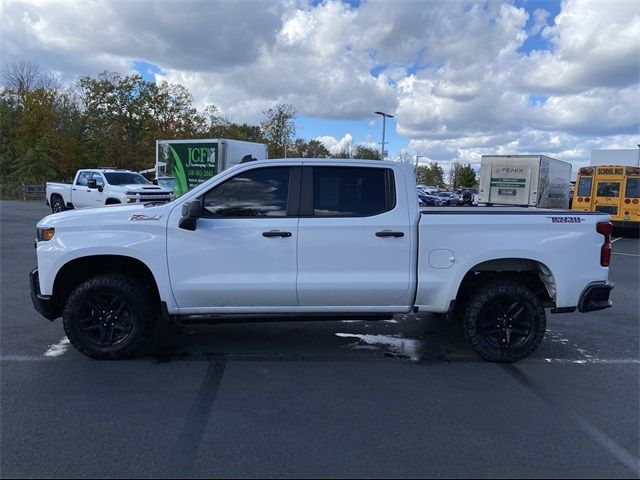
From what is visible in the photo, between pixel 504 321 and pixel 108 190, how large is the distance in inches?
642

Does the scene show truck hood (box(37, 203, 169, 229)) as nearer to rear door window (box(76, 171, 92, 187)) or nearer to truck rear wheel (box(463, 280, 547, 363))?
truck rear wheel (box(463, 280, 547, 363))

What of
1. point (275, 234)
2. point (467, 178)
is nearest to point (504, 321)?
point (275, 234)

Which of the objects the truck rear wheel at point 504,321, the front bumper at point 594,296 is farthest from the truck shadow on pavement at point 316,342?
the front bumper at point 594,296

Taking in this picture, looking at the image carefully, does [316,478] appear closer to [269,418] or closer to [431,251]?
[269,418]

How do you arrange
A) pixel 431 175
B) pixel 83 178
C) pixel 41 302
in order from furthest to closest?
pixel 431 175 → pixel 83 178 → pixel 41 302

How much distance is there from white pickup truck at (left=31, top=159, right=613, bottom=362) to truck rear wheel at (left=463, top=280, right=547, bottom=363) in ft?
0.04

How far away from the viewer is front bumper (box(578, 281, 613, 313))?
491 cm

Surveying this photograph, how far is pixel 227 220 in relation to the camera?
475 cm

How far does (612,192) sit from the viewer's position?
19.7 metres

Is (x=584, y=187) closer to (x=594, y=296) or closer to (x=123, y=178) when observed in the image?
(x=594, y=296)

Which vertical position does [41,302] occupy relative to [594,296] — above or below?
below

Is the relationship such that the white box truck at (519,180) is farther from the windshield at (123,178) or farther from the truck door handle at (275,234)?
the truck door handle at (275,234)

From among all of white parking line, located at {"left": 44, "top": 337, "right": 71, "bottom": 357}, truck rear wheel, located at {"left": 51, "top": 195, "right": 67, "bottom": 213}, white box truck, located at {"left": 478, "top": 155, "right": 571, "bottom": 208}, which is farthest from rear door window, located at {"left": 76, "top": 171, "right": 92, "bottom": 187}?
white box truck, located at {"left": 478, "top": 155, "right": 571, "bottom": 208}

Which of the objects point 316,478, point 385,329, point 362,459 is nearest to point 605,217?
point 385,329
